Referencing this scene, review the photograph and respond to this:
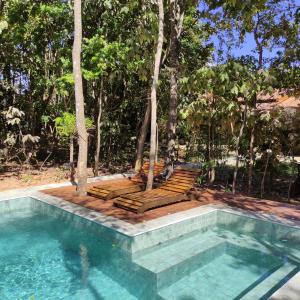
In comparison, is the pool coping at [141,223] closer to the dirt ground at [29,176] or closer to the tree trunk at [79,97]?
the tree trunk at [79,97]

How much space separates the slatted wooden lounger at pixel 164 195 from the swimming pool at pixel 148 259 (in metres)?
1.24

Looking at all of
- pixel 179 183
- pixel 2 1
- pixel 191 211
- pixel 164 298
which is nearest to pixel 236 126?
pixel 179 183

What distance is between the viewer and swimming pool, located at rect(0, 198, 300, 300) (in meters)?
5.99

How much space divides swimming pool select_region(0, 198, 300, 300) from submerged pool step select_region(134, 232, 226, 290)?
19mm

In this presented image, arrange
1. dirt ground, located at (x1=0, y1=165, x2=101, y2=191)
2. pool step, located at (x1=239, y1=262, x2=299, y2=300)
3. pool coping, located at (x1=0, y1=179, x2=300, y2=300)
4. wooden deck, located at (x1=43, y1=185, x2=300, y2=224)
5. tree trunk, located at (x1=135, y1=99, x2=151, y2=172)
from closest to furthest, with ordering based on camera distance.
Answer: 1. pool step, located at (x1=239, y1=262, x2=299, y2=300)
2. pool coping, located at (x1=0, y1=179, x2=300, y2=300)
3. wooden deck, located at (x1=43, y1=185, x2=300, y2=224)
4. dirt ground, located at (x1=0, y1=165, x2=101, y2=191)
5. tree trunk, located at (x1=135, y1=99, x2=151, y2=172)

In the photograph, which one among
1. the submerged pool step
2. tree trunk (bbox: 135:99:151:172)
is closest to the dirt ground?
tree trunk (bbox: 135:99:151:172)

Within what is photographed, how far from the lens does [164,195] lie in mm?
10250

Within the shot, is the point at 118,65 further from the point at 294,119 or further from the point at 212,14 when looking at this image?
the point at 294,119

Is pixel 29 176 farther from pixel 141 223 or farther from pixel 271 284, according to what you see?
pixel 271 284

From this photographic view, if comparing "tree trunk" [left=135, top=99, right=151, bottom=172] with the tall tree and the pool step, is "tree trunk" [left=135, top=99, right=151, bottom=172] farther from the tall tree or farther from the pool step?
the pool step

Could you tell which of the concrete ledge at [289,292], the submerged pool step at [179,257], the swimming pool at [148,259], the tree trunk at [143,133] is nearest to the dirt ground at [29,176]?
the tree trunk at [143,133]

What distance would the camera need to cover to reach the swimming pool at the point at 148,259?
599 centimetres

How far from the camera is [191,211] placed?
954cm

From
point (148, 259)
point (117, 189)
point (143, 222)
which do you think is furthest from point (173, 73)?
point (148, 259)
